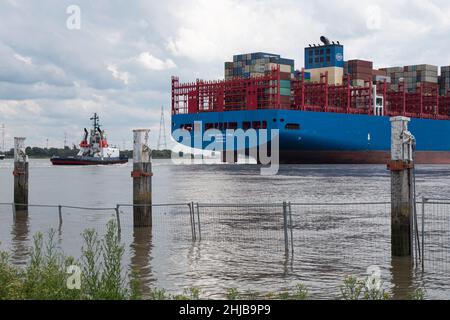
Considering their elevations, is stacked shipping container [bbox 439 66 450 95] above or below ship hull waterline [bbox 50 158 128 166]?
above

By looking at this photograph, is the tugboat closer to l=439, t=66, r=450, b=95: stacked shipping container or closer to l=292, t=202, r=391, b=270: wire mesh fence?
l=439, t=66, r=450, b=95: stacked shipping container

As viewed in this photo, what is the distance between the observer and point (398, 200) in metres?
15.3

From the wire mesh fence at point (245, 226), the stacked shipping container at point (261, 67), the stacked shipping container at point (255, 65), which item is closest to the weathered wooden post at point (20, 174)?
the wire mesh fence at point (245, 226)

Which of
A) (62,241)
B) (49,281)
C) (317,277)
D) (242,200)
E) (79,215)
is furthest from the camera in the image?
(242,200)

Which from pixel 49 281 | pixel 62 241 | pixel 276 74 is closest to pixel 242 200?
pixel 62 241

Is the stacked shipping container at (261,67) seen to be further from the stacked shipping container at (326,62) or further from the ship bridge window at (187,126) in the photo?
the ship bridge window at (187,126)

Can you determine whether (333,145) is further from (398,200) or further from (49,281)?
(49,281)

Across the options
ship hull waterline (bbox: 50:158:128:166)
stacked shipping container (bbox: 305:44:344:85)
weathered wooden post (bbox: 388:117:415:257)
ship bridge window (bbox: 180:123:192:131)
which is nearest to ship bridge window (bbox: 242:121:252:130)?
ship bridge window (bbox: 180:123:192:131)

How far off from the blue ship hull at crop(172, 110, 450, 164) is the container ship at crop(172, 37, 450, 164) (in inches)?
5.1

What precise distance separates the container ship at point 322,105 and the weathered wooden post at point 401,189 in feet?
215

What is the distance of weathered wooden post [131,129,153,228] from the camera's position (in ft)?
68.0

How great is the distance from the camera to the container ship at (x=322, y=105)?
84.4 metres

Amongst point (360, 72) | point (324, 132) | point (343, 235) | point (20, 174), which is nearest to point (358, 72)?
point (360, 72)

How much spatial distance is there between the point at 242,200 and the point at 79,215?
11.1 m
